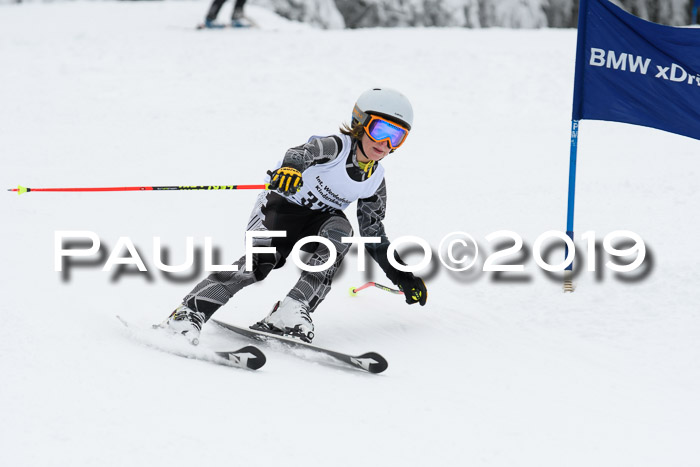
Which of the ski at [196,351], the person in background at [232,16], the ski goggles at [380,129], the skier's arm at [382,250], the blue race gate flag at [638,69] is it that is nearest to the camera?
the ski at [196,351]

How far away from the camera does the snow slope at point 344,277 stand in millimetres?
3443

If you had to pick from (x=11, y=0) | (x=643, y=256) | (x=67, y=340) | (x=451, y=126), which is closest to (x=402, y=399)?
(x=67, y=340)

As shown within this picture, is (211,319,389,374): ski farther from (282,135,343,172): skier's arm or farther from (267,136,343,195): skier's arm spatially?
(282,135,343,172): skier's arm

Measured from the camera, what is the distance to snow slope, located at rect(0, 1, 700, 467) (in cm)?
344

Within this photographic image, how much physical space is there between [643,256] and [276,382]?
3.53 meters

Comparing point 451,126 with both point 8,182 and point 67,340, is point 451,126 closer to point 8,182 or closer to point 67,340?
point 8,182

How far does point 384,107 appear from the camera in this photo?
4695 mm

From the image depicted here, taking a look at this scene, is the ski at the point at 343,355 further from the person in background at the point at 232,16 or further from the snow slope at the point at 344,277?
the person in background at the point at 232,16

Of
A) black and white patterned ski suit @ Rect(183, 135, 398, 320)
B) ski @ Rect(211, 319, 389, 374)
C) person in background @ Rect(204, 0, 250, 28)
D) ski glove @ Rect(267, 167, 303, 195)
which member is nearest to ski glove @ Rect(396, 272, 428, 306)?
black and white patterned ski suit @ Rect(183, 135, 398, 320)

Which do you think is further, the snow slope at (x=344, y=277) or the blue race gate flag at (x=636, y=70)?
the blue race gate flag at (x=636, y=70)

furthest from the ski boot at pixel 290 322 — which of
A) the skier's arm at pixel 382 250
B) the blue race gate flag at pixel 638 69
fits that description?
the blue race gate flag at pixel 638 69

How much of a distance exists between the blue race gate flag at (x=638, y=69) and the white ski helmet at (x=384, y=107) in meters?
1.71

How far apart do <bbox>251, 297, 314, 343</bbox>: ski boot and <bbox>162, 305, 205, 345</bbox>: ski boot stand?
39cm

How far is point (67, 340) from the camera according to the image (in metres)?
4.13
